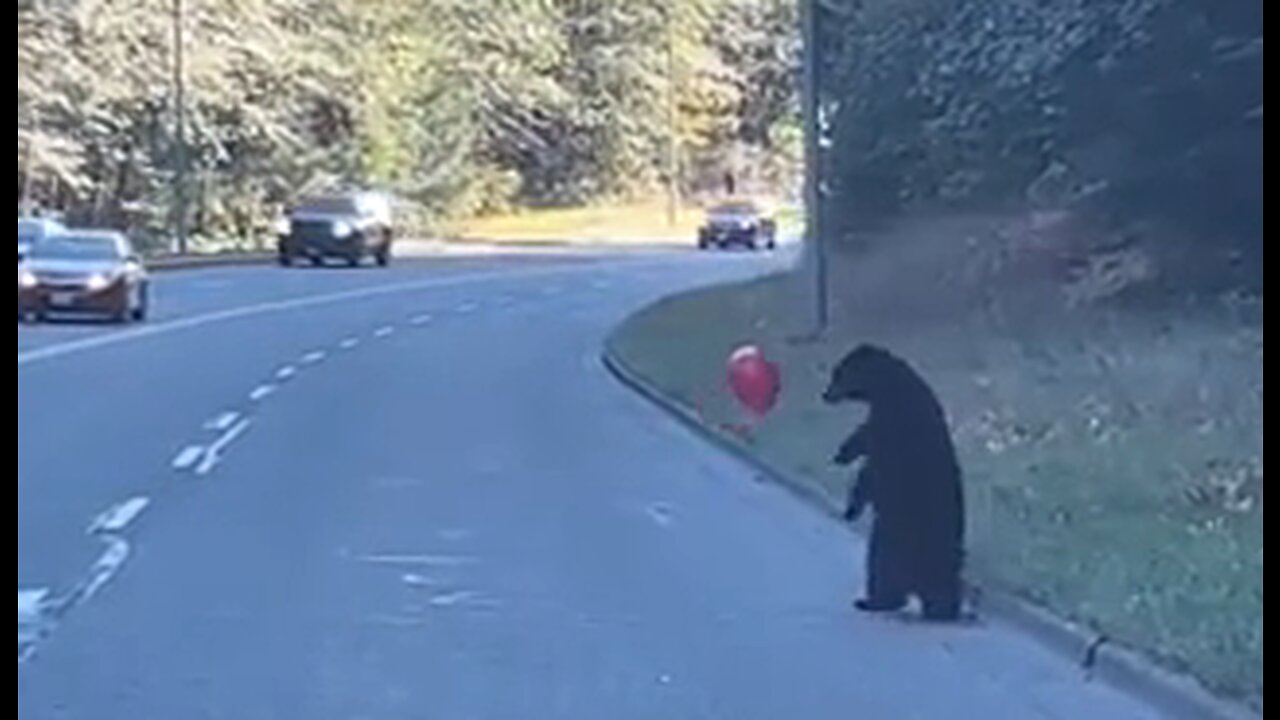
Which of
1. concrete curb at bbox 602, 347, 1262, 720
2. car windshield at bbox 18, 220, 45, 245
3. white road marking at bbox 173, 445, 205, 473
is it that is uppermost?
car windshield at bbox 18, 220, 45, 245

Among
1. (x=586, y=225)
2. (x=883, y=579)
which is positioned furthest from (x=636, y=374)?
(x=586, y=225)

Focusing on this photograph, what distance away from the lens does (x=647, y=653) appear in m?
12.9

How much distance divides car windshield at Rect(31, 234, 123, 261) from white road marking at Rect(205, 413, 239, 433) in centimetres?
642

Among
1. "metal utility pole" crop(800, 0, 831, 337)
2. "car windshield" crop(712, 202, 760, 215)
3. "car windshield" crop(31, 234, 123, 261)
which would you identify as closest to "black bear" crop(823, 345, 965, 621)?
"metal utility pole" crop(800, 0, 831, 337)

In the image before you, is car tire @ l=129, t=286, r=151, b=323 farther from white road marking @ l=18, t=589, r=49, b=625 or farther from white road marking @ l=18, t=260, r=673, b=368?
white road marking @ l=18, t=589, r=49, b=625

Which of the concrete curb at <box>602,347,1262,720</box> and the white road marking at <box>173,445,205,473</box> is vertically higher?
the white road marking at <box>173,445,205,473</box>

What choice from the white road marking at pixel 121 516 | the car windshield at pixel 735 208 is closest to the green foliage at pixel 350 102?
the car windshield at pixel 735 208

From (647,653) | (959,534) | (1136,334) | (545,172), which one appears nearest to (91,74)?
(545,172)

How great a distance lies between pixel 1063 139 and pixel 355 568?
1172 cm

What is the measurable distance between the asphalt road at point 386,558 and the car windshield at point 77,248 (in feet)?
0.49

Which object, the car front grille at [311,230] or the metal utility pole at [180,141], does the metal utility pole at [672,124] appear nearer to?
the car front grille at [311,230]

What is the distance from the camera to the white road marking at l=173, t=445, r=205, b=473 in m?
11.8

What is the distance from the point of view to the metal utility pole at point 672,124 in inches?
334
